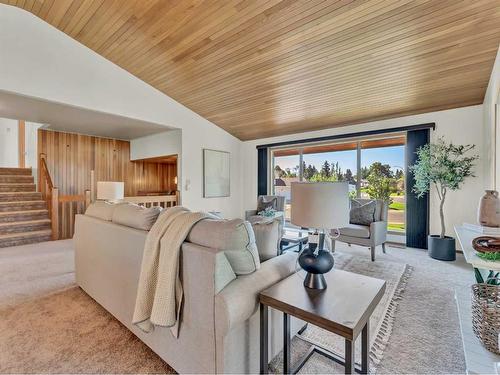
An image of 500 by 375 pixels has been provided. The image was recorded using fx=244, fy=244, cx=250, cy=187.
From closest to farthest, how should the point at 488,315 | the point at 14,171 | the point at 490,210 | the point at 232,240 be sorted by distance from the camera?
the point at 232,240, the point at 488,315, the point at 490,210, the point at 14,171

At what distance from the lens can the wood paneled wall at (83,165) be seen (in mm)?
5785

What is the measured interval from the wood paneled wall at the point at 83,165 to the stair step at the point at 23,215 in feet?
1.14

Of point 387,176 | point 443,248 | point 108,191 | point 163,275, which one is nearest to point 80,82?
point 108,191

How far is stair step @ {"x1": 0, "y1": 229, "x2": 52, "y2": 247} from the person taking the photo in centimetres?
446

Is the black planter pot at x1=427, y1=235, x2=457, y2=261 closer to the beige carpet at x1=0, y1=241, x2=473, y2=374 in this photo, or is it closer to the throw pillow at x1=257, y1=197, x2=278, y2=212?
the beige carpet at x1=0, y1=241, x2=473, y2=374

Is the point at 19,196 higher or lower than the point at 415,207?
higher

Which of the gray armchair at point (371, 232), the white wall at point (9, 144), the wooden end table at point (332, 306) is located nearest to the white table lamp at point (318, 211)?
the wooden end table at point (332, 306)

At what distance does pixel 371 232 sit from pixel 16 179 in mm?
8022

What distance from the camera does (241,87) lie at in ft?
14.3

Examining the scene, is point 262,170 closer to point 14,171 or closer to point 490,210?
point 490,210

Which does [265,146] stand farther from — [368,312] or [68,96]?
[368,312]

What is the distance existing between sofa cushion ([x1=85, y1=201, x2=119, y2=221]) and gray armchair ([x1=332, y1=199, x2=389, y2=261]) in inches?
123

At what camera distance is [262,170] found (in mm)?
6699

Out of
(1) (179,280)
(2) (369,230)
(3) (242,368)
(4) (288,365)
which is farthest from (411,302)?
(1) (179,280)
